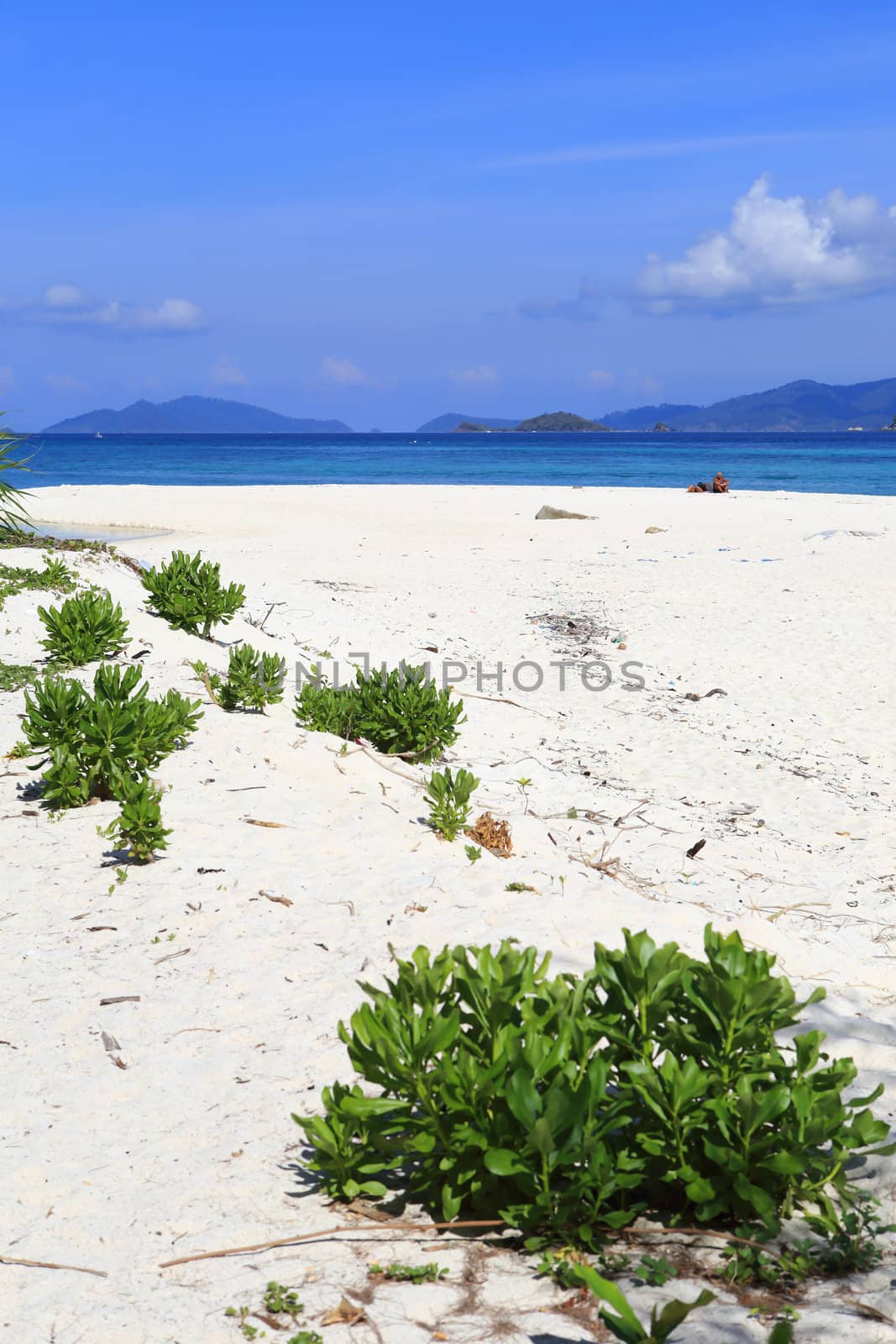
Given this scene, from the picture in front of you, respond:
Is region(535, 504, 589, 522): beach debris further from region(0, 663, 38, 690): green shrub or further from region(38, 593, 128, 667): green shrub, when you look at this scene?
region(0, 663, 38, 690): green shrub

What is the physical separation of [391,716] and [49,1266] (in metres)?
4.58

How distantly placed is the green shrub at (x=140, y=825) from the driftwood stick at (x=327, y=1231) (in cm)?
239

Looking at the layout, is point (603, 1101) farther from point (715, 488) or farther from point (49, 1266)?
point (715, 488)

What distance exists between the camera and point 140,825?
14.9 feet

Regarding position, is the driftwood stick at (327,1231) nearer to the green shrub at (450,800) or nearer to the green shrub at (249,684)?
the green shrub at (450,800)

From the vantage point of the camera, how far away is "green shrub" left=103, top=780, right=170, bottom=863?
14.9 ft

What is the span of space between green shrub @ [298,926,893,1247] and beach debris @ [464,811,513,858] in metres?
2.65

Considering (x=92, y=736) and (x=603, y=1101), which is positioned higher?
(x=92, y=736)

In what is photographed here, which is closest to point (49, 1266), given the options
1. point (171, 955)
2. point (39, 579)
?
point (171, 955)

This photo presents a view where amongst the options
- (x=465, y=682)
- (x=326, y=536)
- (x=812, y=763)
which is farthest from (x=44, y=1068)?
(x=326, y=536)

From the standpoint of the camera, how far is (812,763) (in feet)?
23.7

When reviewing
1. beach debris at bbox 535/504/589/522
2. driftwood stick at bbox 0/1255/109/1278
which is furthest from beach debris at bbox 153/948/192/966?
beach debris at bbox 535/504/589/522

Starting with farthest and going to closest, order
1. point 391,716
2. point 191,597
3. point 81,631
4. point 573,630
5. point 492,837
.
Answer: point 573,630 < point 191,597 < point 81,631 < point 391,716 < point 492,837

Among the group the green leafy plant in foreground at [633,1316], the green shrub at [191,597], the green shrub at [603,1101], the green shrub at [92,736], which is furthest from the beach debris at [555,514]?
the green leafy plant in foreground at [633,1316]
